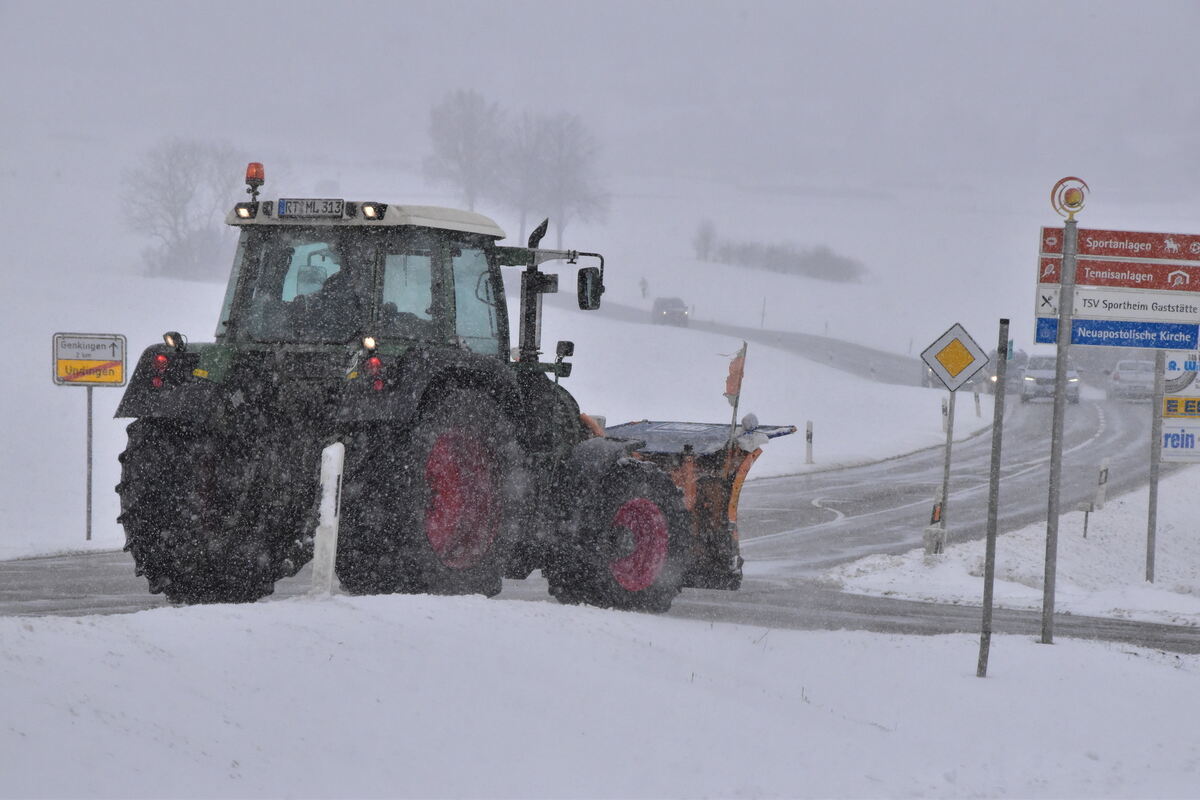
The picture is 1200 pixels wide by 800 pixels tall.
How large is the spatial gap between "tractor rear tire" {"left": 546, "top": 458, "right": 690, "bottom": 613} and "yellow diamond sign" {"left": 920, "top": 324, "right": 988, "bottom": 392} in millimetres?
4719

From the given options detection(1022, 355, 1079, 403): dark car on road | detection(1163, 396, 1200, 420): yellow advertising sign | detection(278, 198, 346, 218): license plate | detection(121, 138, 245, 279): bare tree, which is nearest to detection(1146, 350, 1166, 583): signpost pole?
detection(1163, 396, 1200, 420): yellow advertising sign

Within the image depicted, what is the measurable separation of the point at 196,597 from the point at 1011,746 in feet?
17.1

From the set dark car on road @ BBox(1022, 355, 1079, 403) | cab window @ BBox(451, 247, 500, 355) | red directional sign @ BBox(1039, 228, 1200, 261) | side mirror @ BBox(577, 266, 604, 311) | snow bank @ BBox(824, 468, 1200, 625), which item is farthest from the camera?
dark car on road @ BBox(1022, 355, 1079, 403)

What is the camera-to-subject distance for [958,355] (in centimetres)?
1396

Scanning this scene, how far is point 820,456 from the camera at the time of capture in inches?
1396

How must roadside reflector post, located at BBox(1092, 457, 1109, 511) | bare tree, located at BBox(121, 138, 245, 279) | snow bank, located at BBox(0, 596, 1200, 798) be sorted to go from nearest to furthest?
snow bank, located at BBox(0, 596, 1200, 798)
roadside reflector post, located at BBox(1092, 457, 1109, 511)
bare tree, located at BBox(121, 138, 245, 279)

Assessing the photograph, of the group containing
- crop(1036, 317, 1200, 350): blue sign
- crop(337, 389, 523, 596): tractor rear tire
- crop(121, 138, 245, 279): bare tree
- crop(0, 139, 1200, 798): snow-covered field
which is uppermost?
crop(121, 138, 245, 279): bare tree

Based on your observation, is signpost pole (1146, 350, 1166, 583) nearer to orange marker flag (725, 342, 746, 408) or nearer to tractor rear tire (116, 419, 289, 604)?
orange marker flag (725, 342, 746, 408)

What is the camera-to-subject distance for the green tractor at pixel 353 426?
8211 millimetres

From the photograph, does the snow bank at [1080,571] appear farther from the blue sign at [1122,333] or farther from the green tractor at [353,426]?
the green tractor at [353,426]

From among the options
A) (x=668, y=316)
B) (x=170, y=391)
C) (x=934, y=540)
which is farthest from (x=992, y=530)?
(x=668, y=316)

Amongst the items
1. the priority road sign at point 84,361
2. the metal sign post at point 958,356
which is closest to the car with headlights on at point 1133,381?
the metal sign post at point 958,356

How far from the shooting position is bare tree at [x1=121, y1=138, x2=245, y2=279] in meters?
69.9

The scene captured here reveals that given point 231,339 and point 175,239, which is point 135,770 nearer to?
point 231,339
